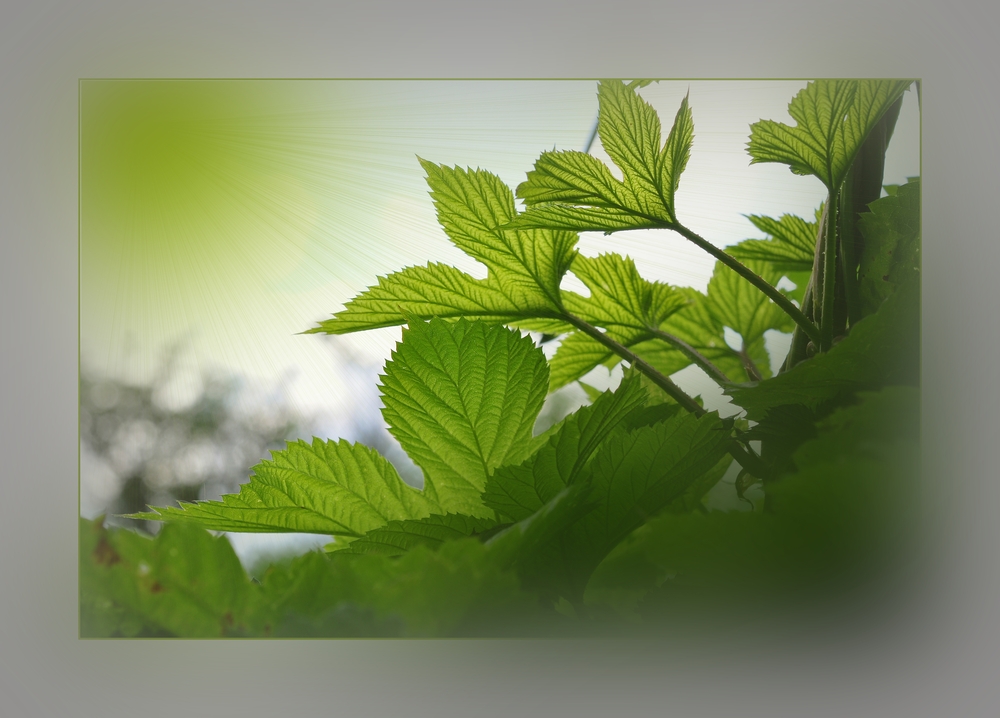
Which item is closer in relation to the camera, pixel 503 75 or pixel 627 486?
pixel 627 486

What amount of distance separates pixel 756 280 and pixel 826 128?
96 mm

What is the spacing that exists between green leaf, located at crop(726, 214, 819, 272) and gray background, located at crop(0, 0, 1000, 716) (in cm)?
11

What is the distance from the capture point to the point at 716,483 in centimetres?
36

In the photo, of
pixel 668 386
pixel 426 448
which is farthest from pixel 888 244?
pixel 426 448

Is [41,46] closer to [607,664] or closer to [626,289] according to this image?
[626,289]

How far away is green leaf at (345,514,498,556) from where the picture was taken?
346 millimetres

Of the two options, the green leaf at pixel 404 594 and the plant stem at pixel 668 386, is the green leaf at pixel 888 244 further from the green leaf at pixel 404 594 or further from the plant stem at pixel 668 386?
the green leaf at pixel 404 594

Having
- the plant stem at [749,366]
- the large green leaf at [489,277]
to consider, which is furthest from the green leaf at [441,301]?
the plant stem at [749,366]

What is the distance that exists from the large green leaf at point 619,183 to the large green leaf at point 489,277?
1 cm

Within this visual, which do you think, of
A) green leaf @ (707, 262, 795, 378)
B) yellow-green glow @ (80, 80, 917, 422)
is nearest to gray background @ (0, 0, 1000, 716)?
yellow-green glow @ (80, 80, 917, 422)

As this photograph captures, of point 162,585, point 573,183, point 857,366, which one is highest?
point 573,183

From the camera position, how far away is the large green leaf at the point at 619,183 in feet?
1.28

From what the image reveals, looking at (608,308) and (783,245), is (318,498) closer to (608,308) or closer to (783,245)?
(608,308)

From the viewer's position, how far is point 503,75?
0.45m
